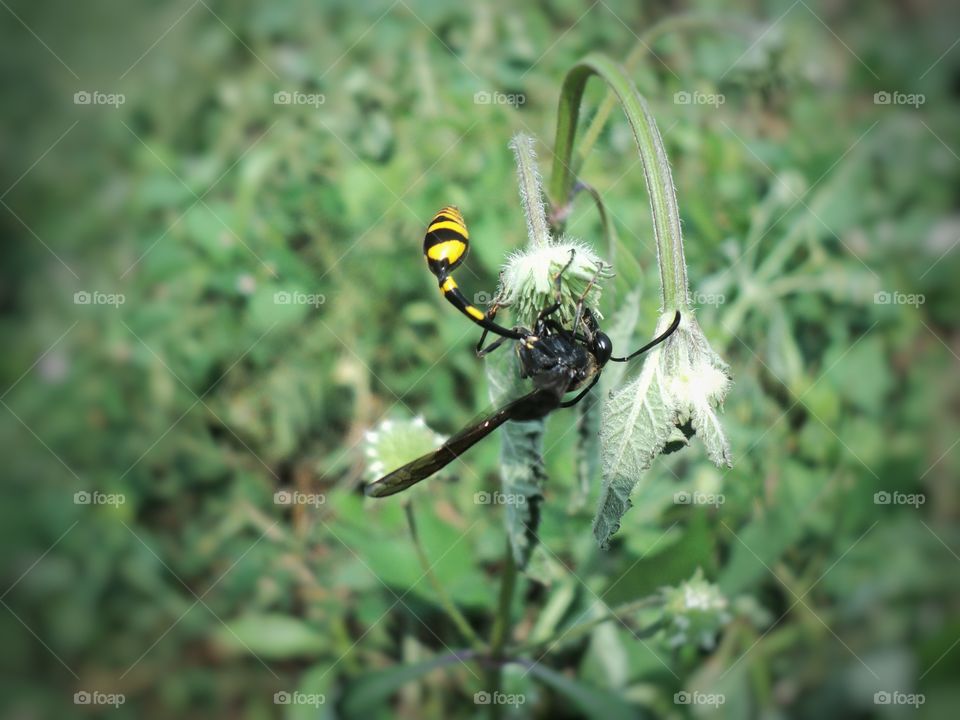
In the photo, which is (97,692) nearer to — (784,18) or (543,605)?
(543,605)

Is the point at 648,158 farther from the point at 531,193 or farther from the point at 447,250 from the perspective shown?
the point at 447,250

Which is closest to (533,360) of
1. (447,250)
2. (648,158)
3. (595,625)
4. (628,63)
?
(447,250)

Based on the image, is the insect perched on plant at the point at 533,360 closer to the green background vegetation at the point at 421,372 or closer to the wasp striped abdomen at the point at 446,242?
the wasp striped abdomen at the point at 446,242

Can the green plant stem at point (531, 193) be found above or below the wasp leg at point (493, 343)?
above

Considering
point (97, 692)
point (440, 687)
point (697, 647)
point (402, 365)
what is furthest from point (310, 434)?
point (697, 647)

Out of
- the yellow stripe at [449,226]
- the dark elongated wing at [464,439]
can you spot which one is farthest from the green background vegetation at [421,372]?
the dark elongated wing at [464,439]
